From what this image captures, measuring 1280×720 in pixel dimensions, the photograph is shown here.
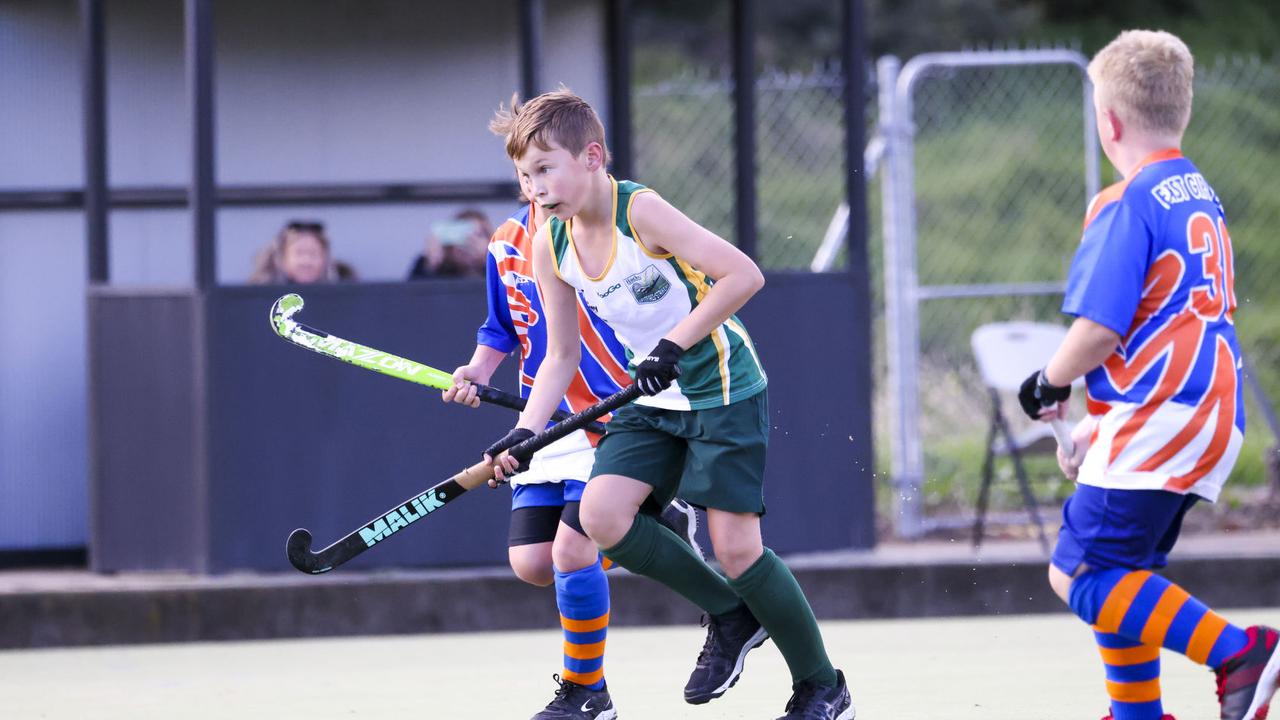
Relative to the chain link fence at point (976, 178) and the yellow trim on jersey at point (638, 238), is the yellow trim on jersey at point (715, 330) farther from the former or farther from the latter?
the chain link fence at point (976, 178)

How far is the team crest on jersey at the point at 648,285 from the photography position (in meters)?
4.39

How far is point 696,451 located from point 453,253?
3.15 metres

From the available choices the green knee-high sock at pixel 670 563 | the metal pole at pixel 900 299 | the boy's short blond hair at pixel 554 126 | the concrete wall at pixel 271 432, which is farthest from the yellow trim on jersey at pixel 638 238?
the metal pole at pixel 900 299

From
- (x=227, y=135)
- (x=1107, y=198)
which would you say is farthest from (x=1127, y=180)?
(x=227, y=135)

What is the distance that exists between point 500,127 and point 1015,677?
7.19 ft

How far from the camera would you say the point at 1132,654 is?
154 inches

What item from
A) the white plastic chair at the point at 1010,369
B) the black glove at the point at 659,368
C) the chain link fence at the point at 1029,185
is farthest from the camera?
the chain link fence at the point at 1029,185

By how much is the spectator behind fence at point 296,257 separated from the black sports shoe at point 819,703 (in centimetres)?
325

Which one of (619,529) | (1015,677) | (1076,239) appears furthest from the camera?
(1076,239)

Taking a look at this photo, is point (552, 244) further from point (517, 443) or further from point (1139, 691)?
point (1139, 691)

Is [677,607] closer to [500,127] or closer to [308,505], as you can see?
[308,505]

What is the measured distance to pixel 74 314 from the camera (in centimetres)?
765

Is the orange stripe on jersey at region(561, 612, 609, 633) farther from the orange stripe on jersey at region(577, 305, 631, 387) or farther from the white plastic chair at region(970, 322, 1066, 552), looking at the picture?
the white plastic chair at region(970, 322, 1066, 552)

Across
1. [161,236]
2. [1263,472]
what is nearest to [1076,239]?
[1263,472]
